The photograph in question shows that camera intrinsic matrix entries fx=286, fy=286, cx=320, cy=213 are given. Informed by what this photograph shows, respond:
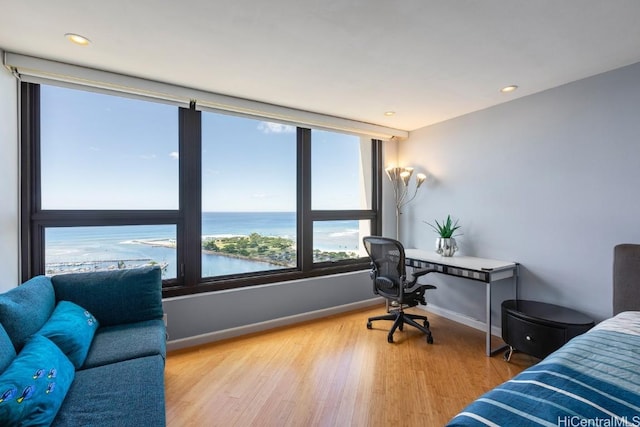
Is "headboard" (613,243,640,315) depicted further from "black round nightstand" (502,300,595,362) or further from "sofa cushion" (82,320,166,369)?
"sofa cushion" (82,320,166,369)

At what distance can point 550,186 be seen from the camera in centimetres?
259

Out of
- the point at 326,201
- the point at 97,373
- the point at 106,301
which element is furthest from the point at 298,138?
the point at 97,373

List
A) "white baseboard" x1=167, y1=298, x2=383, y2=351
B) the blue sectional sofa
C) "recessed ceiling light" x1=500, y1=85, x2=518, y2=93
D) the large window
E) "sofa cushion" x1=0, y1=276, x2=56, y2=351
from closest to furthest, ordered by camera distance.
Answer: the blue sectional sofa, "sofa cushion" x1=0, y1=276, x2=56, y2=351, the large window, "recessed ceiling light" x1=500, y1=85, x2=518, y2=93, "white baseboard" x1=167, y1=298, x2=383, y2=351

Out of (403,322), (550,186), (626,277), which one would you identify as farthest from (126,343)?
(550,186)

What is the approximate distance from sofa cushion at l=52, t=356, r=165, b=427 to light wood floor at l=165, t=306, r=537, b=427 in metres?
0.52

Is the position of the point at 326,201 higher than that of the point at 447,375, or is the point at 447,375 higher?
the point at 326,201

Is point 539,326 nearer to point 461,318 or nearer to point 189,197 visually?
point 461,318

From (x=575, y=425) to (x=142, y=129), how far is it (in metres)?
3.33

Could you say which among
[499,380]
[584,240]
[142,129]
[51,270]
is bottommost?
[499,380]

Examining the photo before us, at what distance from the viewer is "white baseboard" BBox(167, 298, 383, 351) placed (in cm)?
267

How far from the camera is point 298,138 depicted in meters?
3.42

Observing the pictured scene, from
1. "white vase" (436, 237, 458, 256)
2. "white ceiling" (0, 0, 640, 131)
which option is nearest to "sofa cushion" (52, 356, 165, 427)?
"white ceiling" (0, 0, 640, 131)

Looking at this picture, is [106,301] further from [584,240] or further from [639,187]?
[639,187]

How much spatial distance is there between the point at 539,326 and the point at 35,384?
304cm
